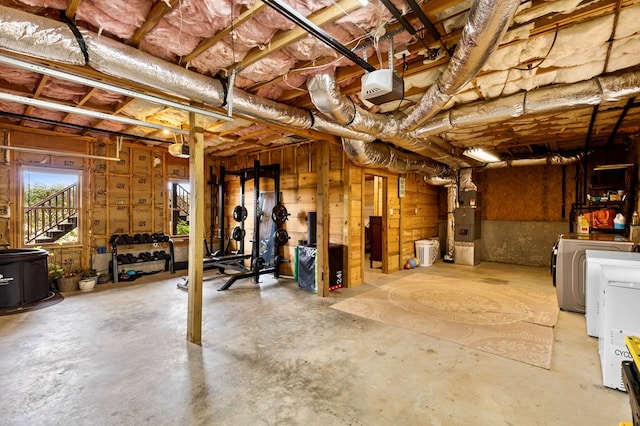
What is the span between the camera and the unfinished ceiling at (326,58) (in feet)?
6.16

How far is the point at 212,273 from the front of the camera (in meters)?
6.08

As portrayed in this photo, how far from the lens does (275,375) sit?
7.77 ft

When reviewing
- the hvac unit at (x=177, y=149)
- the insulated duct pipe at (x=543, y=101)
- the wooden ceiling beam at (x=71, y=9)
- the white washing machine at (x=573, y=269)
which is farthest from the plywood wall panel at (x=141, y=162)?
the white washing machine at (x=573, y=269)

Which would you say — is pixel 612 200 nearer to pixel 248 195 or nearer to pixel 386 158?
pixel 386 158

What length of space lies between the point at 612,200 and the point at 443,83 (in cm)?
484

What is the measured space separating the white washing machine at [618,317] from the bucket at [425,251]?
4832 mm

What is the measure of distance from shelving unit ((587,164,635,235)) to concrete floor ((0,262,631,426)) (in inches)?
95.1

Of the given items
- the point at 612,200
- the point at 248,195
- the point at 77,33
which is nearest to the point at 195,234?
the point at 77,33

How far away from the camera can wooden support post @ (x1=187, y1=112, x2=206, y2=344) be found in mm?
2963

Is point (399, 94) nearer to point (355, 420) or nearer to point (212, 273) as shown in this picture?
point (355, 420)

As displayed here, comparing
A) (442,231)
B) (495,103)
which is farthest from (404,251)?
(495,103)

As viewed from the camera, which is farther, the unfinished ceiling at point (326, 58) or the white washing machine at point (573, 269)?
the white washing machine at point (573, 269)

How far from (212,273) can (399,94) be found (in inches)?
208

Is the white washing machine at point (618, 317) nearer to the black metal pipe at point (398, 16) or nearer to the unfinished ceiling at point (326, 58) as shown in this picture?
the unfinished ceiling at point (326, 58)
